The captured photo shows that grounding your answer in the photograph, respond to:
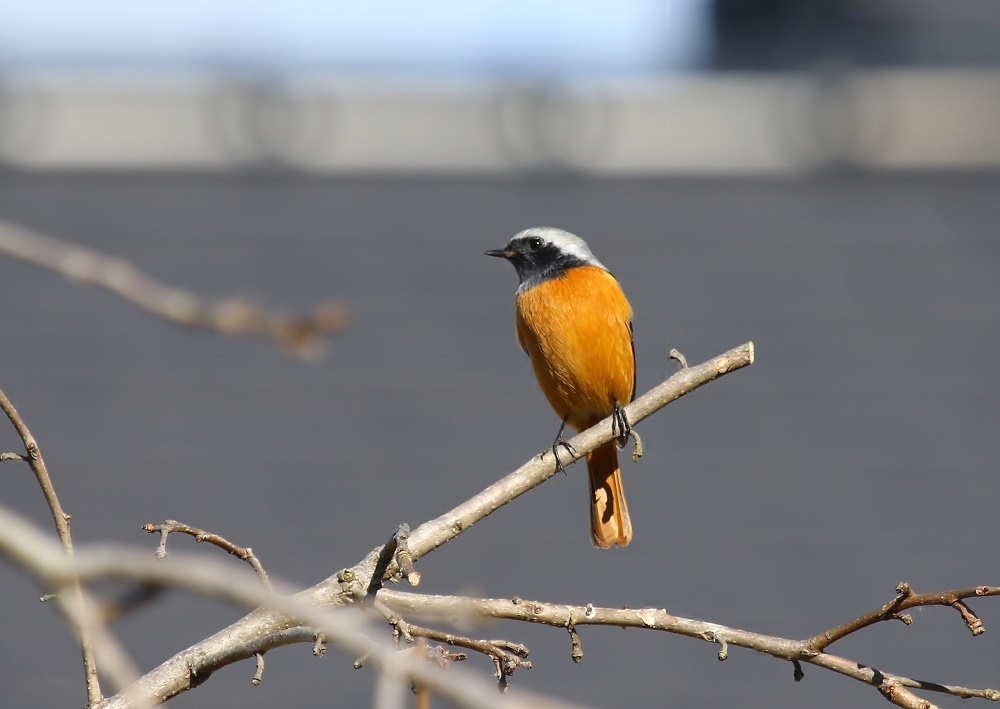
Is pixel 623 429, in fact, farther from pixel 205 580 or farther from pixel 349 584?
pixel 205 580

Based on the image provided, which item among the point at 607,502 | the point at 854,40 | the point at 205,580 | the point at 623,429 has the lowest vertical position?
the point at 205,580

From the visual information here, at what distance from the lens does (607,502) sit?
497cm

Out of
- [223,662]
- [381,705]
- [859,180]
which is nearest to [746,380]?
[859,180]

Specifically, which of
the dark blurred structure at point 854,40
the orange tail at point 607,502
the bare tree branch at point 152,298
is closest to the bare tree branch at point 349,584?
the bare tree branch at point 152,298

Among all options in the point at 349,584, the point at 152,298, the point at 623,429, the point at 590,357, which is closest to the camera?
the point at 349,584

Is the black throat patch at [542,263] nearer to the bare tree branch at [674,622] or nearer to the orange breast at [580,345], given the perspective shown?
the orange breast at [580,345]

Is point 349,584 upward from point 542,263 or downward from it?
downward

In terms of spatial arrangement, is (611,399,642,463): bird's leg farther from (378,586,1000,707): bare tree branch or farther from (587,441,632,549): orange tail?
(587,441,632,549): orange tail

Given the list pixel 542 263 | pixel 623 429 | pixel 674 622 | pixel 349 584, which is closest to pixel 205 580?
pixel 349 584

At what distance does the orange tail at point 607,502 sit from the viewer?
15.9ft

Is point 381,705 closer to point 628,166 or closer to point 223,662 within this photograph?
point 223,662

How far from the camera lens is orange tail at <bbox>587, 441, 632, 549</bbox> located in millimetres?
4844

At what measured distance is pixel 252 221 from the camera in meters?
9.10

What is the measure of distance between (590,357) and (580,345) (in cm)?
7
